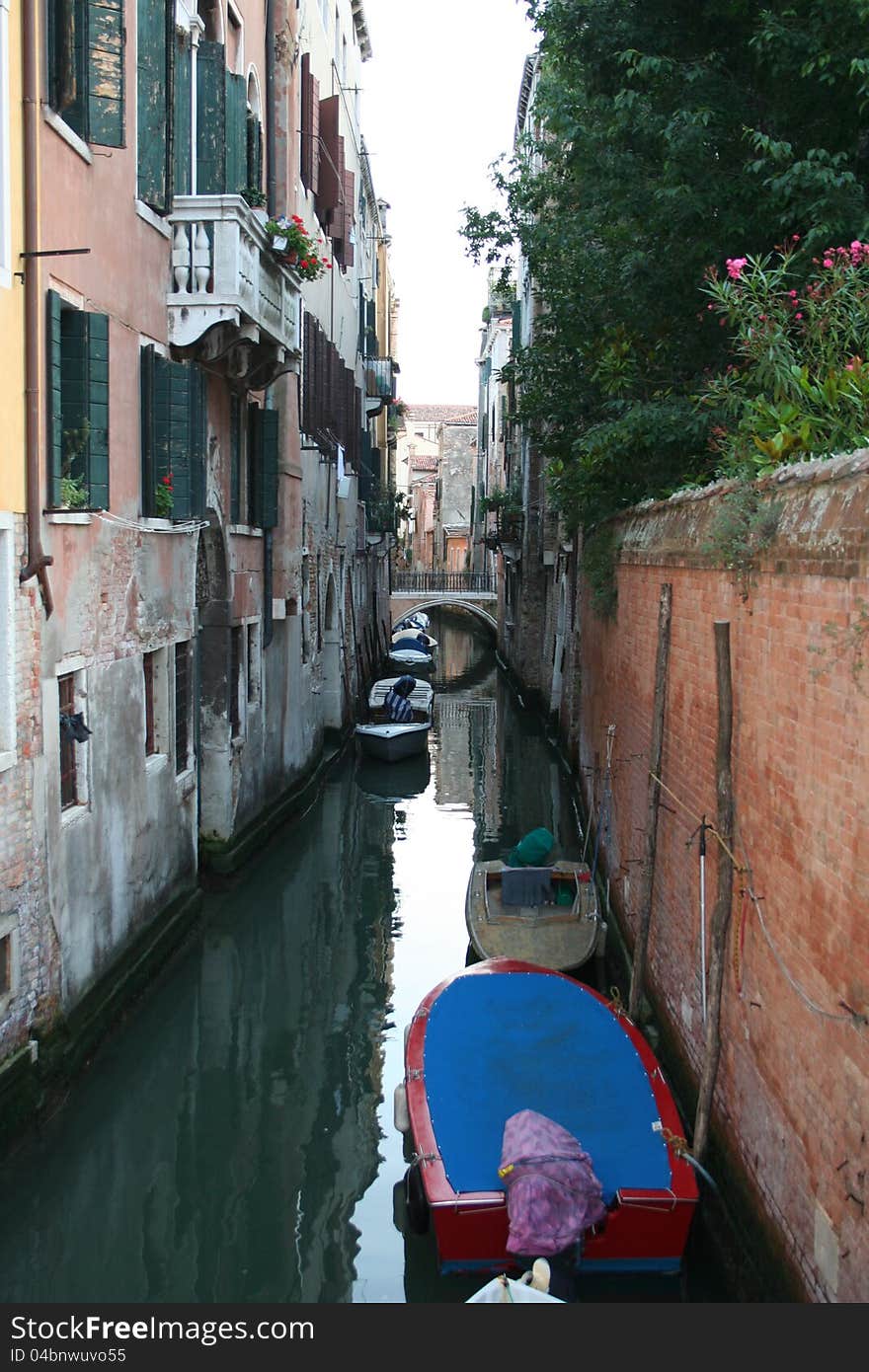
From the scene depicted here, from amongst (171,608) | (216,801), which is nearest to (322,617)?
(216,801)

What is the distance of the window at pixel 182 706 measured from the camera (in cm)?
→ 1092

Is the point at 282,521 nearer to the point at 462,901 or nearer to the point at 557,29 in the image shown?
the point at 462,901

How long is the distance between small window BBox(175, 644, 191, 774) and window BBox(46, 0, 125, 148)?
4.49m

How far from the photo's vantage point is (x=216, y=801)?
12555 millimetres

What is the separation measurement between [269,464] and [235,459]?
645 millimetres

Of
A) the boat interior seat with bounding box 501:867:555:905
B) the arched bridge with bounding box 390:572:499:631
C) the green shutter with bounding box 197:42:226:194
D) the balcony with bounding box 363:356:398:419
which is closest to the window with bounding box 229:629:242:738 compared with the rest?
the boat interior seat with bounding box 501:867:555:905

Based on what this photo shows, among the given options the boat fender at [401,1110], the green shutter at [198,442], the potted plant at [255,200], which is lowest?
the boat fender at [401,1110]

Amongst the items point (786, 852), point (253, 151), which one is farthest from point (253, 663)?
point (786, 852)

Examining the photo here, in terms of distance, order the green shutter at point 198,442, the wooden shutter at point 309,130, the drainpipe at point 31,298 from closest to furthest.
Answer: the drainpipe at point 31,298, the green shutter at point 198,442, the wooden shutter at point 309,130

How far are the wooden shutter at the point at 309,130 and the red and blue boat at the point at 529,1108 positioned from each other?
1141 cm

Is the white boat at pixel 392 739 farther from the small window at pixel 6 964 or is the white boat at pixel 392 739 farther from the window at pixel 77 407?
the small window at pixel 6 964

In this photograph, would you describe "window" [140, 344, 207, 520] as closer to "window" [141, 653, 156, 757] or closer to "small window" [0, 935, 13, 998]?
"window" [141, 653, 156, 757]

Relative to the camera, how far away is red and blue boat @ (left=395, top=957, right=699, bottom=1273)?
5613mm

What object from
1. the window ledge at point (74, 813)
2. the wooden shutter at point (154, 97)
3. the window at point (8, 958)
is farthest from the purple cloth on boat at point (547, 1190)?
the wooden shutter at point (154, 97)
